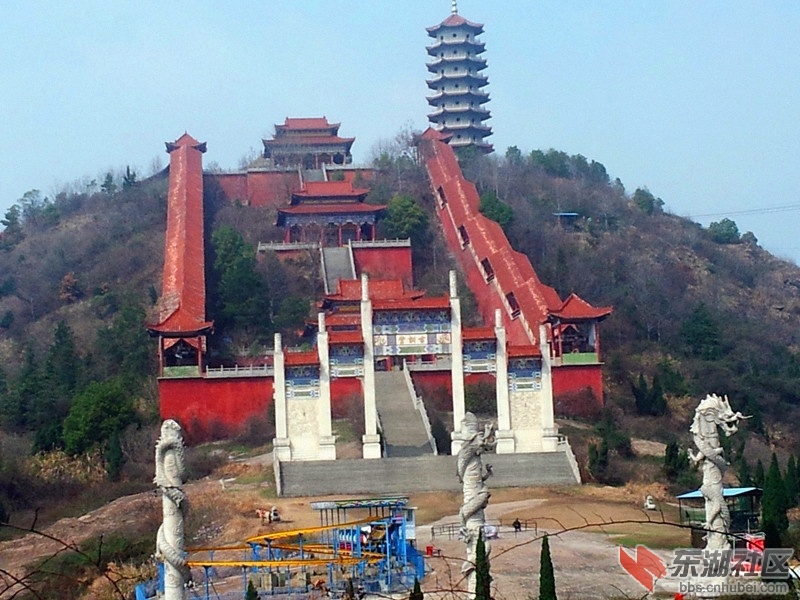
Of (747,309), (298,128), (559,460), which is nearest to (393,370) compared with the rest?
(559,460)

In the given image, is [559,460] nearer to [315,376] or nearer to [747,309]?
[315,376]

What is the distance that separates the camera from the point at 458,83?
2335 inches

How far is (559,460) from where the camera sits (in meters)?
27.8

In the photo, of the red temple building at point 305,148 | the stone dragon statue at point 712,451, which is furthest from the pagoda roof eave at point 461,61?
the stone dragon statue at point 712,451

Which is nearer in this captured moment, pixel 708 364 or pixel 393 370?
pixel 393 370

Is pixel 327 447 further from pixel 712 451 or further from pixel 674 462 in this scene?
pixel 712 451

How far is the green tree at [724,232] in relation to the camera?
53.1 m

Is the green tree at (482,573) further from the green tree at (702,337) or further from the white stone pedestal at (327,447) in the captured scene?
the green tree at (702,337)

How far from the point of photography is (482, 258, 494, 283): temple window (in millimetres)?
39972

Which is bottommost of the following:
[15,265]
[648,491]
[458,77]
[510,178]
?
[648,491]

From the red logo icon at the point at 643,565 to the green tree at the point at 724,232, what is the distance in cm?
3608

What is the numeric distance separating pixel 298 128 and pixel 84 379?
23094mm

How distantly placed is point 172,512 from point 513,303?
2737cm

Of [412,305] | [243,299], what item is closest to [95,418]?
[412,305]
